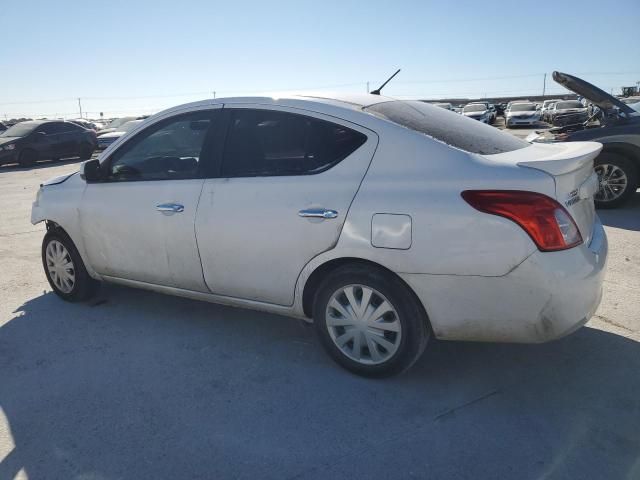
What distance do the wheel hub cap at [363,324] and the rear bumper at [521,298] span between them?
0.81 feet

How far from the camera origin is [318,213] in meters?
2.89

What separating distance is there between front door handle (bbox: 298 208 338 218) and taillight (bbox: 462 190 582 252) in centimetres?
74

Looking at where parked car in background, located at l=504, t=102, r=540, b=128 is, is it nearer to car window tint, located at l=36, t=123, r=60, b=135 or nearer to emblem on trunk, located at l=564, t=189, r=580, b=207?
car window tint, located at l=36, t=123, r=60, b=135

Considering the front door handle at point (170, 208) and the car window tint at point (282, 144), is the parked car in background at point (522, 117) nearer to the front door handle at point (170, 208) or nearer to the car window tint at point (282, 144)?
the car window tint at point (282, 144)

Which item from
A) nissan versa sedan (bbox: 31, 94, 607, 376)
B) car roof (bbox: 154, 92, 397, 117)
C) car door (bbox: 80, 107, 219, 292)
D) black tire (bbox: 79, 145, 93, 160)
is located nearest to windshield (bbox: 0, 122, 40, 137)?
black tire (bbox: 79, 145, 93, 160)

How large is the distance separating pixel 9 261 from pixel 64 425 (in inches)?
152

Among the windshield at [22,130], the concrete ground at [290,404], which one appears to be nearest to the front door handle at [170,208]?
the concrete ground at [290,404]

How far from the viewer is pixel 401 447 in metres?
2.43

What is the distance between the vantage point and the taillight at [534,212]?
243cm

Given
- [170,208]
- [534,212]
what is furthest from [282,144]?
[534,212]

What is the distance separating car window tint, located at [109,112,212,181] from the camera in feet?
11.6

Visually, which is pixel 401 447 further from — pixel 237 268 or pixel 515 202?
pixel 237 268

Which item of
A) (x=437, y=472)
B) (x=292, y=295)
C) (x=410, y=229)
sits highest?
(x=410, y=229)

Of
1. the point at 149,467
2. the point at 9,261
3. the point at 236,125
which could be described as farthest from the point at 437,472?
the point at 9,261
